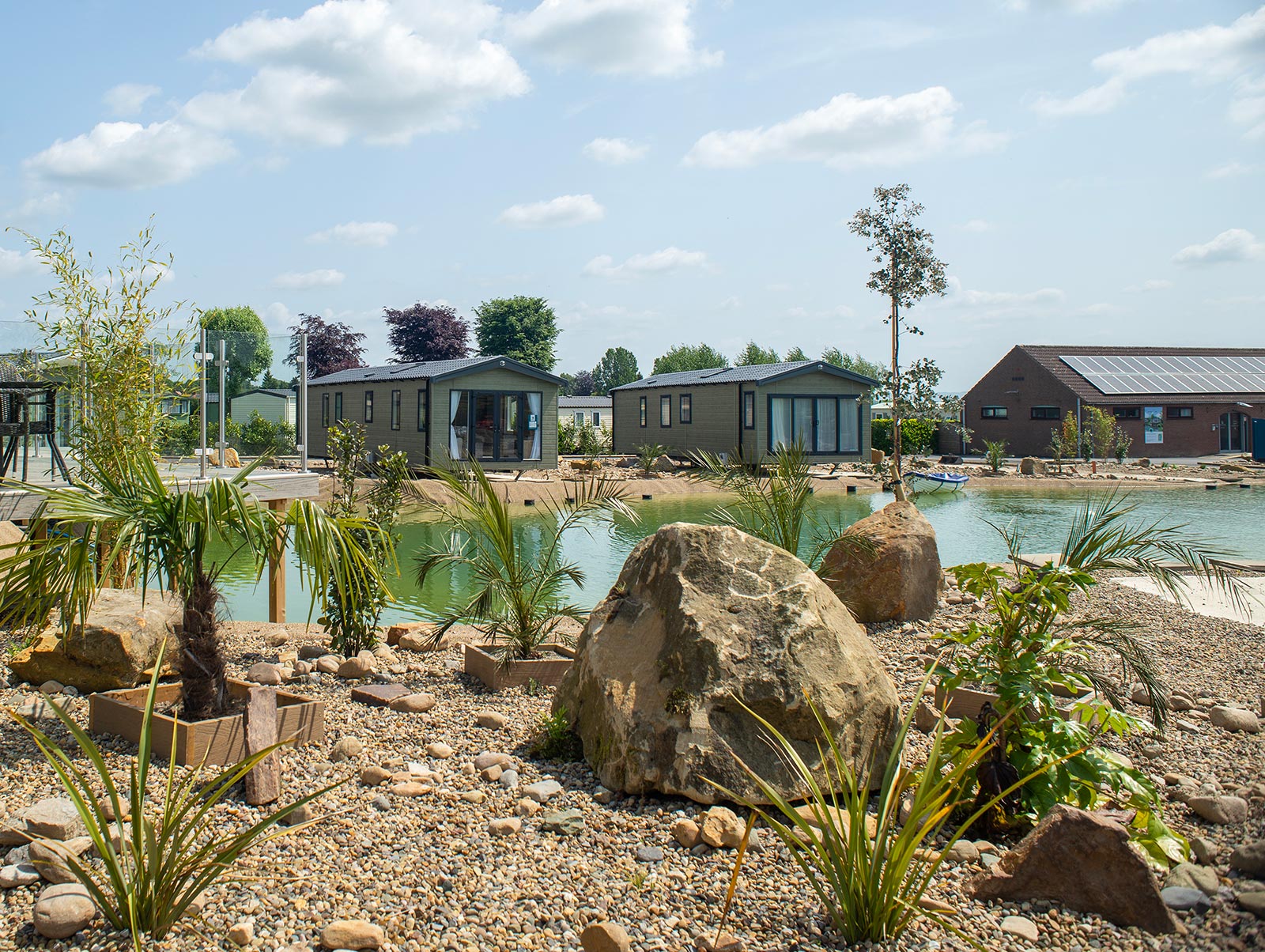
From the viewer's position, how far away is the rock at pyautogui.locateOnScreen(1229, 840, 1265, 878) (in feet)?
10.3

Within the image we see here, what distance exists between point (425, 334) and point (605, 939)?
150ft

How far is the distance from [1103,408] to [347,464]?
34107mm

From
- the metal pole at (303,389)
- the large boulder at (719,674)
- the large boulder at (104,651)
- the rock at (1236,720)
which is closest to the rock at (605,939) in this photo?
the large boulder at (719,674)

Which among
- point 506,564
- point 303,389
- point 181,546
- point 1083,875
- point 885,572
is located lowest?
point 1083,875

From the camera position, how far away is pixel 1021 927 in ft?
9.62

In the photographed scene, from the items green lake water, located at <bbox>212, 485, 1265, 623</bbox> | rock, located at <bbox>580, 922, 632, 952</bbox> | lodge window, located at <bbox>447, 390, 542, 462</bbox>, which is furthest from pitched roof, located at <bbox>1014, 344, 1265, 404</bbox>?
rock, located at <bbox>580, 922, 632, 952</bbox>

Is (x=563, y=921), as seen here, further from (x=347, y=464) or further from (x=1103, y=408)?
(x=1103, y=408)

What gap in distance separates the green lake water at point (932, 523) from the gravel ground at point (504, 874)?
2150mm

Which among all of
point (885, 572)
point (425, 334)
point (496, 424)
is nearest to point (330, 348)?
point (425, 334)

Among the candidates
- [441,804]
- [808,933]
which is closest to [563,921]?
[808,933]

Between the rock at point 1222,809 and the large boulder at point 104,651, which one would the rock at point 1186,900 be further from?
the large boulder at point 104,651

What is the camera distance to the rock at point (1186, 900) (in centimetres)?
305

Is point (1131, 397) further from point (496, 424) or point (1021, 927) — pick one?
point (1021, 927)

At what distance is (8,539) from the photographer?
6559 mm
